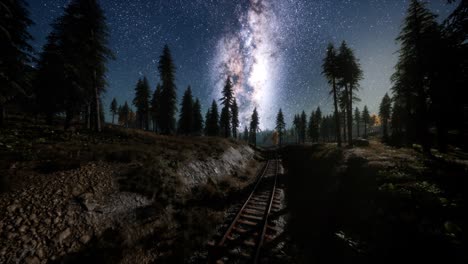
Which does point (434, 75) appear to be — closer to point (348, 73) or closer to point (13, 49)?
point (348, 73)

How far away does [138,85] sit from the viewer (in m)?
43.1

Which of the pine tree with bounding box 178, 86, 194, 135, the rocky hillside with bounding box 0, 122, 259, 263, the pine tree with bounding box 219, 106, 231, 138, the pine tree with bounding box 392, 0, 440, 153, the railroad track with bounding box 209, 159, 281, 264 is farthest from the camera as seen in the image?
the pine tree with bounding box 178, 86, 194, 135

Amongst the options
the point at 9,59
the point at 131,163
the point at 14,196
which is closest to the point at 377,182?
the point at 131,163

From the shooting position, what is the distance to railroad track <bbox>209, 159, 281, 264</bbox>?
528 centimetres

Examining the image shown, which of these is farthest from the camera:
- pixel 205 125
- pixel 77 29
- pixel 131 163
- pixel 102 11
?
pixel 205 125

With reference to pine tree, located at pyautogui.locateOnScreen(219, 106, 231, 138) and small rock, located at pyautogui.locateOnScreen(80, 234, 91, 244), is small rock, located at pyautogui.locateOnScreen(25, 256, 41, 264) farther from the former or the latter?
pine tree, located at pyautogui.locateOnScreen(219, 106, 231, 138)

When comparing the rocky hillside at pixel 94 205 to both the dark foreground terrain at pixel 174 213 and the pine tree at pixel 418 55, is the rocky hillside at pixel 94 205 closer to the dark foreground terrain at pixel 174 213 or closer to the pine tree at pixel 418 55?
the dark foreground terrain at pixel 174 213

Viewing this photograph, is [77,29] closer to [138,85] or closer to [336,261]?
[336,261]

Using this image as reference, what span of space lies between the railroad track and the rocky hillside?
0.92 m

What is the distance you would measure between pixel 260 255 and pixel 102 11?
2442 cm

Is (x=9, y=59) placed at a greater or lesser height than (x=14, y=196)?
greater

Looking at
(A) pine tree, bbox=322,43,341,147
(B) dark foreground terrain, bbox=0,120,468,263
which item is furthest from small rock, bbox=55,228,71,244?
(A) pine tree, bbox=322,43,341,147

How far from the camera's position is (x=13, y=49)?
40.4ft

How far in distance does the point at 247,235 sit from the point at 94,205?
19.4 ft
